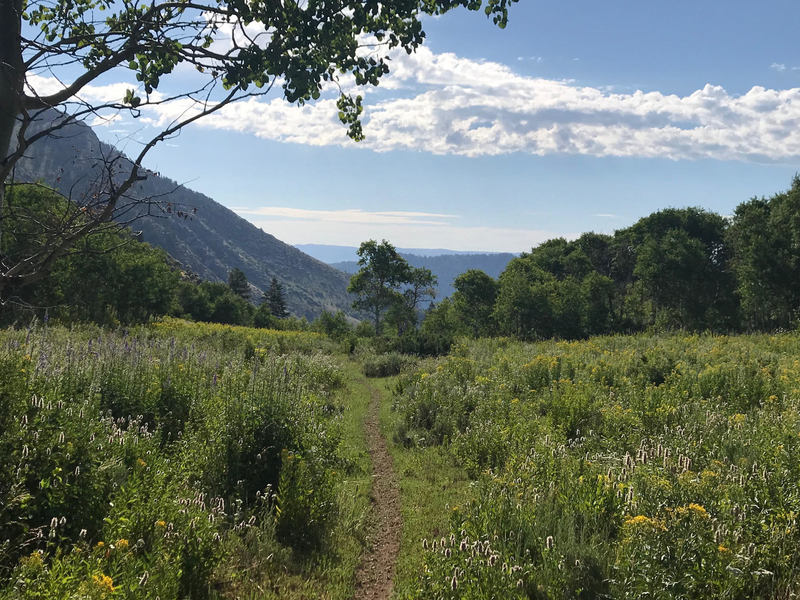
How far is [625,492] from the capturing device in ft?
17.7

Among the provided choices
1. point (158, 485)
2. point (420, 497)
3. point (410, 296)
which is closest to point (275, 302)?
point (410, 296)

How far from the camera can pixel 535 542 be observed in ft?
15.9

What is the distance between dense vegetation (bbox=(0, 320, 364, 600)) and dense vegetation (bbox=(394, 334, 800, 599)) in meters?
1.55

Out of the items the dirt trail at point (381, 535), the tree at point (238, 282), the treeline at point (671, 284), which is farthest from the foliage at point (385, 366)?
the tree at point (238, 282)

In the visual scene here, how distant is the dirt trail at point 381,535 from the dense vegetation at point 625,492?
519 mm

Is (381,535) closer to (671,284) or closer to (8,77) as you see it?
(8,77)

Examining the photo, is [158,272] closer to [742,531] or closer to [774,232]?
[742,531]

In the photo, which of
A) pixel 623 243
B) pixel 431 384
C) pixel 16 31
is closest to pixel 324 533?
pixel 16 31

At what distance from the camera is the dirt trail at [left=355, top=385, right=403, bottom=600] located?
5145mm

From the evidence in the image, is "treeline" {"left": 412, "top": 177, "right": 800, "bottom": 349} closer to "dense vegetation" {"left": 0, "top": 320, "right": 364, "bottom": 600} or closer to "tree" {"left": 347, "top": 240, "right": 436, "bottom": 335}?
"tree" {"left": 347, "top": 240, "right": 436, "bottom": 335}

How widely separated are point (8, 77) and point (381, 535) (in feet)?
19.8

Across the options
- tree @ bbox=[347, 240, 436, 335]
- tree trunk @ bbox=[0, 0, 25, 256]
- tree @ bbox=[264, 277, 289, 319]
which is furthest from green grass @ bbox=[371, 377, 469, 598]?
tree @ bbox=[264, 277, 289, 319]

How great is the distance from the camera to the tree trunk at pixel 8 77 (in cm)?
244

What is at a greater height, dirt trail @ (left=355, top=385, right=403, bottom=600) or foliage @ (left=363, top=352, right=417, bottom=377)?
dirt trail @ (left=355, top=385, right=403, bottom=600)
